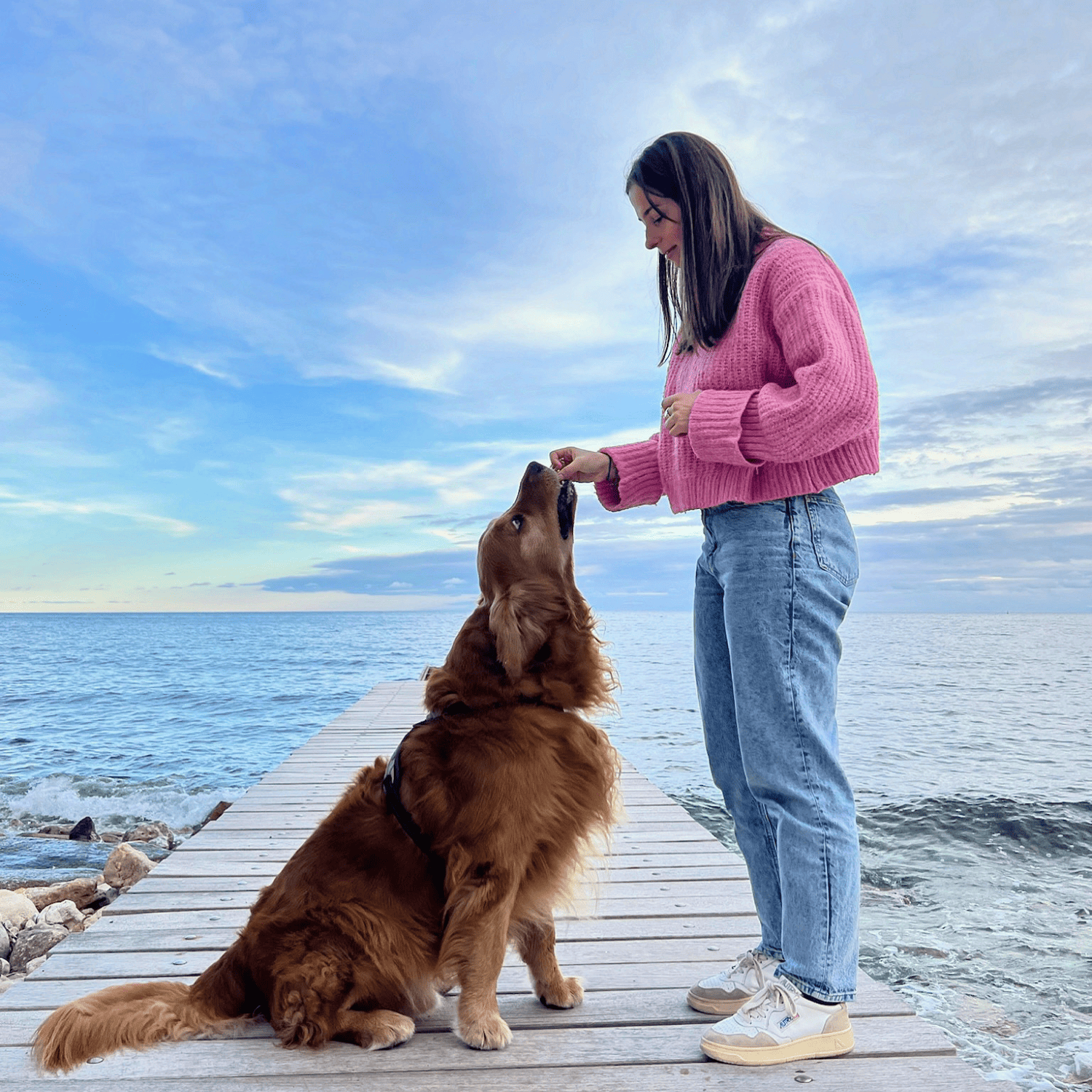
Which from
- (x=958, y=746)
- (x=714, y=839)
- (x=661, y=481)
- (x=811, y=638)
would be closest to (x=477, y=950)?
(x=811, y=638)

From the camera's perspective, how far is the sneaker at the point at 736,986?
2.21m

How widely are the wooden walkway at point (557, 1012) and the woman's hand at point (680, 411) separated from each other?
1.48 meters

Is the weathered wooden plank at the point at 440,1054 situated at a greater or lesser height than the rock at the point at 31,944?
greater

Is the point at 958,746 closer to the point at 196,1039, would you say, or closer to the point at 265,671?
the point at 196,1039

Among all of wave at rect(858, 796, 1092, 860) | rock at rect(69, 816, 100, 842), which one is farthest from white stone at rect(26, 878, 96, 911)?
wave at rect(858, 796, 1092, 860)

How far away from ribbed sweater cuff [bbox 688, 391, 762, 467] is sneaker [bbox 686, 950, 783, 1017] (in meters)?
1.32

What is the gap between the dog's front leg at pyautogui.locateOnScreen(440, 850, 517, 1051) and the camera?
6.80 feet

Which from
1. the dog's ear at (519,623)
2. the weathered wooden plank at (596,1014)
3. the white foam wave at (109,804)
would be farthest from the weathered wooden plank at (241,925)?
the white foam wave at (109,804)

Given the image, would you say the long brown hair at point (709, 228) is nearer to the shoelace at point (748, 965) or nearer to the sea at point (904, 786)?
the sea at point (904, 786)

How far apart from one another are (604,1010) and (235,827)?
2809 millimetres

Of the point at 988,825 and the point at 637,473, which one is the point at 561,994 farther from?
the point at 988,825

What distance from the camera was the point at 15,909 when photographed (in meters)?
4.66

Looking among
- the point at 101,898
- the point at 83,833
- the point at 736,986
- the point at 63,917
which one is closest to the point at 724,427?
the point at 736,986

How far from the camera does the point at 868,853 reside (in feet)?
21.1
